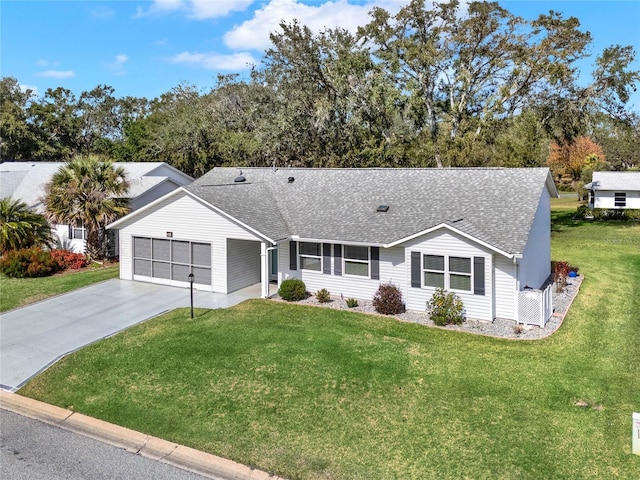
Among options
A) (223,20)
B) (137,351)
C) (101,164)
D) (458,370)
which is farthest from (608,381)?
(101,164)

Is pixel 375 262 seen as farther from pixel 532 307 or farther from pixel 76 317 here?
pixel 76 317

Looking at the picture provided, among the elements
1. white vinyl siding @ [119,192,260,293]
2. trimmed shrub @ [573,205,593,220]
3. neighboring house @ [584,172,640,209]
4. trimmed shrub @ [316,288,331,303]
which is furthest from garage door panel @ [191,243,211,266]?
neighboring house @ [584,172,640,209]

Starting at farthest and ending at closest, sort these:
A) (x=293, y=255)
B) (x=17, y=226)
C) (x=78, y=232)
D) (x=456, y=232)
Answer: (x=78, y=232) < (x=17, y=226) < (x=293, y=255) < (x=456, y=232)

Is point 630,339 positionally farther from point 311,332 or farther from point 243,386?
point 243,386

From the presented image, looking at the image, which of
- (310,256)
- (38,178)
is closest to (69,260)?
(38,178)

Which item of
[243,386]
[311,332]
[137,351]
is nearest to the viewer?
[243,386]

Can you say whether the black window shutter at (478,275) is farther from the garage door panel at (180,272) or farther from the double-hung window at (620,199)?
the double-hung window at (620,199)
